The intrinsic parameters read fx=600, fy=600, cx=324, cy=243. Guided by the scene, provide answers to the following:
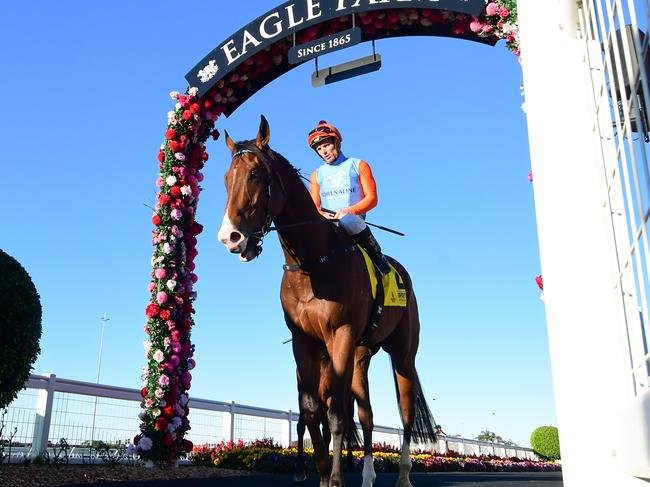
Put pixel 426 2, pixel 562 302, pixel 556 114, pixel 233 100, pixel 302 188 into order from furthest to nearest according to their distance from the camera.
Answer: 1. pixel 233 100
2. pixel 426 2
3. pixel 302 188
4. pixel 556 114
5. pixel 562 302

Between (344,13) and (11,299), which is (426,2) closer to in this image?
(344,13)

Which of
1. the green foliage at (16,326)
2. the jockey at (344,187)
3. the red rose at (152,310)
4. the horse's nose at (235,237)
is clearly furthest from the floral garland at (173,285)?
the horse's nose at (235,237)

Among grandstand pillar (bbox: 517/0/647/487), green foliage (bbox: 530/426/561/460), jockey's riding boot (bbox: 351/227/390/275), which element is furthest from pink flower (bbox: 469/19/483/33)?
green foliage (bbox: 530/426/561/460)

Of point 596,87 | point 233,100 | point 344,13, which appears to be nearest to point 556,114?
point 596,87

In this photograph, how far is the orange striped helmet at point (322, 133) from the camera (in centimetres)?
635

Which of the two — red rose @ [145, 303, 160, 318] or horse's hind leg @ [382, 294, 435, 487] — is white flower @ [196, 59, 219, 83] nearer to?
red rose @ [145, 303, 160, 318]

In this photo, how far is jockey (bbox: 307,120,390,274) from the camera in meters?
5.90

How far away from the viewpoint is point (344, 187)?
622cm

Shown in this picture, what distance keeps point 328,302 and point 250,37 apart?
5.26 metres

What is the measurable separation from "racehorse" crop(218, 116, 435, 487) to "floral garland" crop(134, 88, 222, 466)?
3.78 meters

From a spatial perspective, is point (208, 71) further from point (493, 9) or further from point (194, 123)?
point (493, 9)

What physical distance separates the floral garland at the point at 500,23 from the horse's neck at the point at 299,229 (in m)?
3.24

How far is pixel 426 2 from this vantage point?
24.5 feet

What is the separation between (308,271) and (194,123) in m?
5.15
